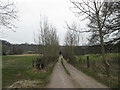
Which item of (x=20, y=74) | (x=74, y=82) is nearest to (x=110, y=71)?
(x=74, y=82)

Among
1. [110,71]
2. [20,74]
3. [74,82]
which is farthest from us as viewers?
[20,74]

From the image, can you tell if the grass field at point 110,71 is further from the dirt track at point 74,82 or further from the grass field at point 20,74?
the grass field at point 20,74

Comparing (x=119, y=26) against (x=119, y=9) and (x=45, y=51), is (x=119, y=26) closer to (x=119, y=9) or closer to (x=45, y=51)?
(x=119, y=9)

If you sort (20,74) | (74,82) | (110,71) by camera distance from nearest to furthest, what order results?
(74,82) < (110,71) < (20,74)

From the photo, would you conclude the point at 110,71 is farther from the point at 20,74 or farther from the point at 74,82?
the point at 20,74

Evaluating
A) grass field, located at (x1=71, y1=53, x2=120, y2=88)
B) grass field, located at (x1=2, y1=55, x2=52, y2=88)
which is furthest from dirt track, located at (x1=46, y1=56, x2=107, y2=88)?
grass field, located at (x1=2, y1=55, x2=52, y2=88)

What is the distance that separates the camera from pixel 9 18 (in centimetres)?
1239

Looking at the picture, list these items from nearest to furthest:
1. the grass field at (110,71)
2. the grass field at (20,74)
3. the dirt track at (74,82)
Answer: the dirt track at (74,82), the grass field at (110,71), the grass field at (20,74)

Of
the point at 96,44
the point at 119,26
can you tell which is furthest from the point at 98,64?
the point at 119,26

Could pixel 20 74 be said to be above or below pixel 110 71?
below

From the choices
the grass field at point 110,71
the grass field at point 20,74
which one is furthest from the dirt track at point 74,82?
the grass field at point 20,74

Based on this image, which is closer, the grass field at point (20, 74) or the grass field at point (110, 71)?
the grass field at point (110, 71)

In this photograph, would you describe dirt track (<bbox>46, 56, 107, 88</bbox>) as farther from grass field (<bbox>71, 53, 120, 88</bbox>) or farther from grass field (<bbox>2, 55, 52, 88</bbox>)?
grass field (<bbox>2, 55, 52, 88</bbox>)

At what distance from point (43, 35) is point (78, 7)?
51.2ft
